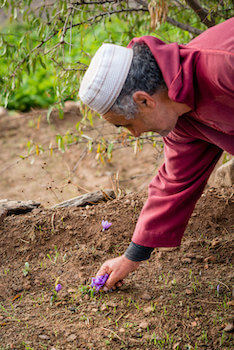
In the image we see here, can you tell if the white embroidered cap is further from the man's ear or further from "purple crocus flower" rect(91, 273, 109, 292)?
"purple crocus flower" rect(91, 273, 109, 292)

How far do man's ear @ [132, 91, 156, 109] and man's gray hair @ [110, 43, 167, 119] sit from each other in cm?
2

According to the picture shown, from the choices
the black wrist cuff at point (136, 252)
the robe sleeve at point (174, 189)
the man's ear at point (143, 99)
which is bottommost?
the black wrist cuff at point (136, 252)

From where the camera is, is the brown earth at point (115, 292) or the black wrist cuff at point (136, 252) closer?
the brown earth at point (115, 292)

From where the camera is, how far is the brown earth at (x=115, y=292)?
6.64ft

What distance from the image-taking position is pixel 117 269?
7.28 feet

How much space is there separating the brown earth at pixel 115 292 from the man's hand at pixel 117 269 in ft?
0.28

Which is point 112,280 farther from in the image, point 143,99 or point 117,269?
point 143,99

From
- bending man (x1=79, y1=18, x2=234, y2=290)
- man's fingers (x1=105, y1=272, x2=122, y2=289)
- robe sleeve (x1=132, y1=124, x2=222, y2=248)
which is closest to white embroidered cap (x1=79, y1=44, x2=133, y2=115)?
bending man (x1=79, y1=18, x2=234, y2=290)

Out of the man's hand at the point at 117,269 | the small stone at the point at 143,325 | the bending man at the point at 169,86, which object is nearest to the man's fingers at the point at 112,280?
the man's hand at the point at 117,269

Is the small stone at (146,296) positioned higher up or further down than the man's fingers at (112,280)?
further down

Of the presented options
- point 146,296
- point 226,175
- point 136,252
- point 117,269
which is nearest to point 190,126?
point 136,252

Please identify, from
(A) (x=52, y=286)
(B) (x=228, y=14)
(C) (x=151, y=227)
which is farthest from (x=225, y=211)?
(B) (x=228, y=14)

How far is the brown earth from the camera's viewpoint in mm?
2023

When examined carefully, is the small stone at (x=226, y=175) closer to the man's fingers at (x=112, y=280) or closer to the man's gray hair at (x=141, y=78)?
the man's fingers at (x=112, y=280)
